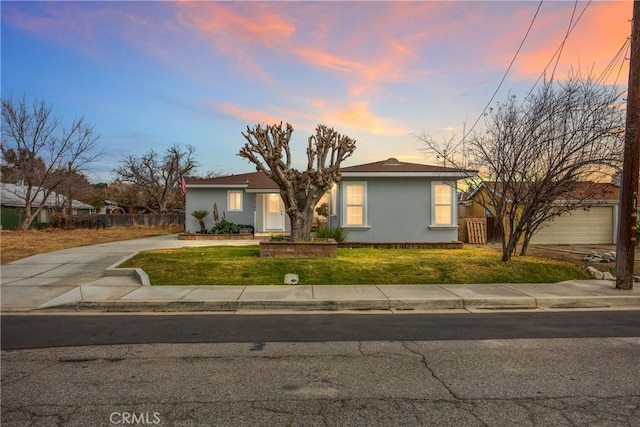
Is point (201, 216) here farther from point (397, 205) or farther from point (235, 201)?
point (397, 205)

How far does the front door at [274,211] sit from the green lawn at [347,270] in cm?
1079

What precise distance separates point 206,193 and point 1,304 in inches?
611

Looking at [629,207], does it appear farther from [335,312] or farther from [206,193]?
[206,193]

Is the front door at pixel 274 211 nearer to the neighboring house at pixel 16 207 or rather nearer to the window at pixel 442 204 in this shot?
the window at pixel 442 204

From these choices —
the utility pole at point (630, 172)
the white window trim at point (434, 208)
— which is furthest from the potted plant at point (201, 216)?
the utility pole at point (630, 172)

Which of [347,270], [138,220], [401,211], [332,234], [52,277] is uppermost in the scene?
[401,211]

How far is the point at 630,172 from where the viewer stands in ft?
30.5

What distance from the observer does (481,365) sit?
15.8ft

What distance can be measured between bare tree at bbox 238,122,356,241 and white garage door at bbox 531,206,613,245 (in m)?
13.1

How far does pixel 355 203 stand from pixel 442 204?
12.0 ft

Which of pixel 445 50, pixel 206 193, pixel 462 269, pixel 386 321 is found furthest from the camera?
pixel 206 193

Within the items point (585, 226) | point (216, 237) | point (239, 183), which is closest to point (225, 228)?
point (216, 237)

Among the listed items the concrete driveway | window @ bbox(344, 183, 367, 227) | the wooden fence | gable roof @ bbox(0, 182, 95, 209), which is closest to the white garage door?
window @ bbox(344, 183, 367, 227)

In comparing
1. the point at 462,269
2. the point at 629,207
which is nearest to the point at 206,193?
the point at 462,269
